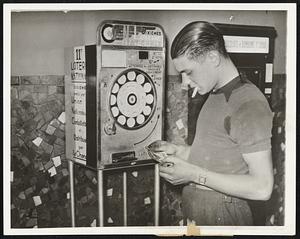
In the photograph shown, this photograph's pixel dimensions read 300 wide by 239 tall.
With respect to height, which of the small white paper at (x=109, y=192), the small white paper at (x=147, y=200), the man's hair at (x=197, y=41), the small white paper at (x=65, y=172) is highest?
the man's hair at (x=197, y=41)

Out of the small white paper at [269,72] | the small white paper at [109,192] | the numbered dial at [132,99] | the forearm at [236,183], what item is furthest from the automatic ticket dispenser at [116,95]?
the small white paper at [269,72]

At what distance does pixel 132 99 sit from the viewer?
1879 mm

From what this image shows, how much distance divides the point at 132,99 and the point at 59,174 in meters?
0.41

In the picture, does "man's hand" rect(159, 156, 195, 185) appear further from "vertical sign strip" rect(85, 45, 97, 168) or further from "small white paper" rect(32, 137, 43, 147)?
"small white paper" rect(32, 137, 43, 147)

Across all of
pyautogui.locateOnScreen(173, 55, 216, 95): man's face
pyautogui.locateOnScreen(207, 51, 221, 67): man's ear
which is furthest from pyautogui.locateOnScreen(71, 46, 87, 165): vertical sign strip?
pyautogui.locateOnScreen(207, 51, 221, 67): man's ear

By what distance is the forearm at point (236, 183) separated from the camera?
6.19 feet

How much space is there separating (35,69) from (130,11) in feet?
1.40

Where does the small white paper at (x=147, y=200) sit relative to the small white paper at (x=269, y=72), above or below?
below

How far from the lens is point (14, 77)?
6.06ft

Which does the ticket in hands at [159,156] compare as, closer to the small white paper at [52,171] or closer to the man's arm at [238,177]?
the man's arm at [238,177]

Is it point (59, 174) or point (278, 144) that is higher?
point (278, 144)

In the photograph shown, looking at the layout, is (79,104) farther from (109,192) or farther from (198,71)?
(198,71)

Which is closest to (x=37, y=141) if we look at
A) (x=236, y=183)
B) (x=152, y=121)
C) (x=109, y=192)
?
(x=109, y=192)

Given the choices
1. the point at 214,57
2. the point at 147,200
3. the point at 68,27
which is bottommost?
the point at 147,200
